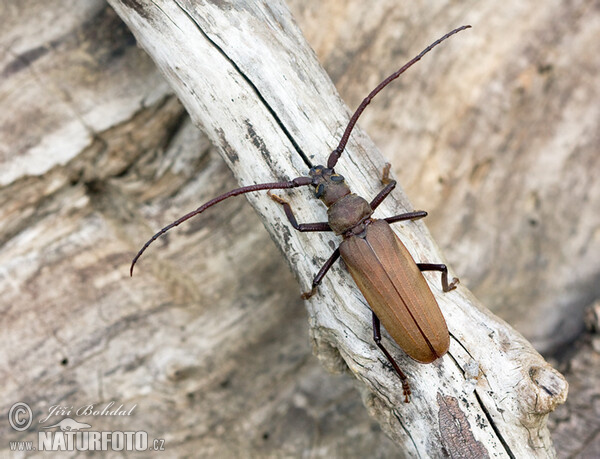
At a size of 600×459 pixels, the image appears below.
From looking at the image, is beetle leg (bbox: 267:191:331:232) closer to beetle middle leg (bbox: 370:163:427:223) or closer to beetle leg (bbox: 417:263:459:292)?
beetle middle leg (bbox: 370:163:427:223)

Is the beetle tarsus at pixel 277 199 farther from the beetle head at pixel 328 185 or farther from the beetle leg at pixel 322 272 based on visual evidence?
the beetle leg at pixel 322 272

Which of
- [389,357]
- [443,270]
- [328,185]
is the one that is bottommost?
[389,357]

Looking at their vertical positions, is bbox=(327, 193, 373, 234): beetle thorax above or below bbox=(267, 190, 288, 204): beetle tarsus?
below

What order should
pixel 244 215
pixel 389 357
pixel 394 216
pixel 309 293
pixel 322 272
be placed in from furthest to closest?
pixel 244 215
pixel 394 216
pixel 309 293
pixel 322 272
pixel 389 357

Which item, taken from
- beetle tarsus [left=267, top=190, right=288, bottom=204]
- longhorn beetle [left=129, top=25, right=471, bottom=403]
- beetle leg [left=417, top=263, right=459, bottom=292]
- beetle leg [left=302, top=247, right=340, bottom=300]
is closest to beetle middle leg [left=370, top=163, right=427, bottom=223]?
longhorn beetle [left=129, top=25, right=471, bottom=403]

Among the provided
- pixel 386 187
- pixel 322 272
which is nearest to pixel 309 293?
pixel 322 272

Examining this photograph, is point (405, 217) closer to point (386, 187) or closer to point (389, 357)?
point (386, 187)
